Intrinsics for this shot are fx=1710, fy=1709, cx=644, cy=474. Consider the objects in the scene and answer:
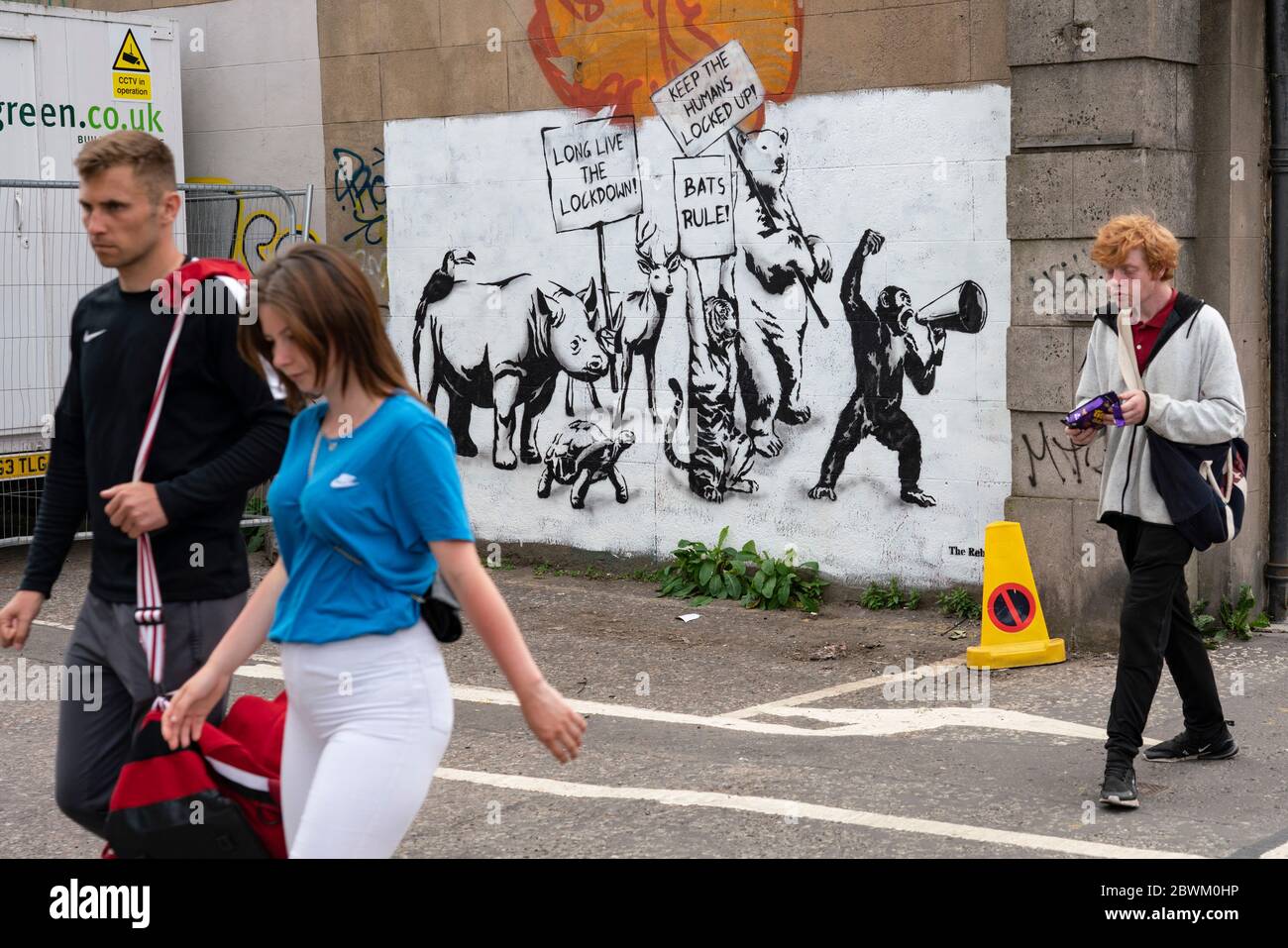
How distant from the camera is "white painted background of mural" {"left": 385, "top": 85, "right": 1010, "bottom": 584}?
30.1 feet

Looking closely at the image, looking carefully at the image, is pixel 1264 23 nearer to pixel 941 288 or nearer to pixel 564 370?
pixel 941 288

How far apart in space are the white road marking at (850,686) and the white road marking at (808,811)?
1.31 meters

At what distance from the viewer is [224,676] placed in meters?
3.77

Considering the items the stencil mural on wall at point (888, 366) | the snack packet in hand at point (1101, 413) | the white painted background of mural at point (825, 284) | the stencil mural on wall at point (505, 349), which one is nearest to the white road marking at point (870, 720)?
the snack packet in hand at point (1101, 413)

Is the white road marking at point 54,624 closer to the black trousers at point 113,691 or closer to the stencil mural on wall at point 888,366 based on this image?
the stencil mural on wall at point 888,366

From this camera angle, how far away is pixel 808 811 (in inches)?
236

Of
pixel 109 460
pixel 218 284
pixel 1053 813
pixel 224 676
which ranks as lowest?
pixel 1053 813

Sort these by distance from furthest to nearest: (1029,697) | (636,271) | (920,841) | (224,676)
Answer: (636,271), (1029,697), (920,841), (224,676)

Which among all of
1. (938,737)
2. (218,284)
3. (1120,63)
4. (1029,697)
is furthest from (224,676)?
(1120,63)

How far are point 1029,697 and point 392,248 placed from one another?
5828mm

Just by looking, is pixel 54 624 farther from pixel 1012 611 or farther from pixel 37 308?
pixel 1012 611

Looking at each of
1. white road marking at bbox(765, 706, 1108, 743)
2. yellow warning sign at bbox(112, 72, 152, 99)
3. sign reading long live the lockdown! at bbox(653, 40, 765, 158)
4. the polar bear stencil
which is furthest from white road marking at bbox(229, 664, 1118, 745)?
yellow warning sign at bbox(112, 72, 152, 99)

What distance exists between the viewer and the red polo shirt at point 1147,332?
6.21 meters

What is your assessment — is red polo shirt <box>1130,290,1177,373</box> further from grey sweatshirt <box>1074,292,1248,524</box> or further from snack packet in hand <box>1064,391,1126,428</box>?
snack packet in hand <box>1064,391,1126,428</box>
